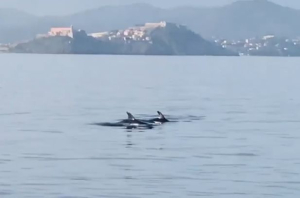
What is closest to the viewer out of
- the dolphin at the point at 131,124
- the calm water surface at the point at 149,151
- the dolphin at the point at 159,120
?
the calm water surface at the point at 149,151

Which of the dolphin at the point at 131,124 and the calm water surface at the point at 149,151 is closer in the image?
the calm water surface at the point at 149,151

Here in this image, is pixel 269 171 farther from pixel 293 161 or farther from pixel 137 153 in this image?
pixel 137 153

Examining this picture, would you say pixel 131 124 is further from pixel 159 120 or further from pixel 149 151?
pixel 149 151

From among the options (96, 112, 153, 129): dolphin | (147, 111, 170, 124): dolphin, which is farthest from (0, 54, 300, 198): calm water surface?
(96, 112, 153, 129): dolphin

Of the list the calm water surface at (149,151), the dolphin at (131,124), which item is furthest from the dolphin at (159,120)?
the dolphin at (131,124)

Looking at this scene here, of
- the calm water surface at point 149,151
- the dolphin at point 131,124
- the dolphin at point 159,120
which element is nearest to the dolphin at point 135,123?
the dolphin at point 131,124

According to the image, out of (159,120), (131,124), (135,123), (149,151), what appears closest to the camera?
(149,151)

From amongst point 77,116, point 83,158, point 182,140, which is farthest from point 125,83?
point 83,158

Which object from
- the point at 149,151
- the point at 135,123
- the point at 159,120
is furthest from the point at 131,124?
the point at 149,151

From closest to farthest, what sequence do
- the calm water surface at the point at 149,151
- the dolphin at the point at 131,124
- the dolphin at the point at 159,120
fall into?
the calm water surface at the point at 149,151, the dolphin at the point at 131,124, the dolphin at the point at 159,120

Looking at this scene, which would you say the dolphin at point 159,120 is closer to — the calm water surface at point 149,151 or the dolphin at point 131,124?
the calm water surface at point 149,151

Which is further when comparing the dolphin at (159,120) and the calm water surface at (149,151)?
the dolphin at (159,120)

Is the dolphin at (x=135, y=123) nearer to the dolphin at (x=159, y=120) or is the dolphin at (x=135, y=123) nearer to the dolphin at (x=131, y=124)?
the dolphin at (x=131, y=124)

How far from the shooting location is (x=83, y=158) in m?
29.8
